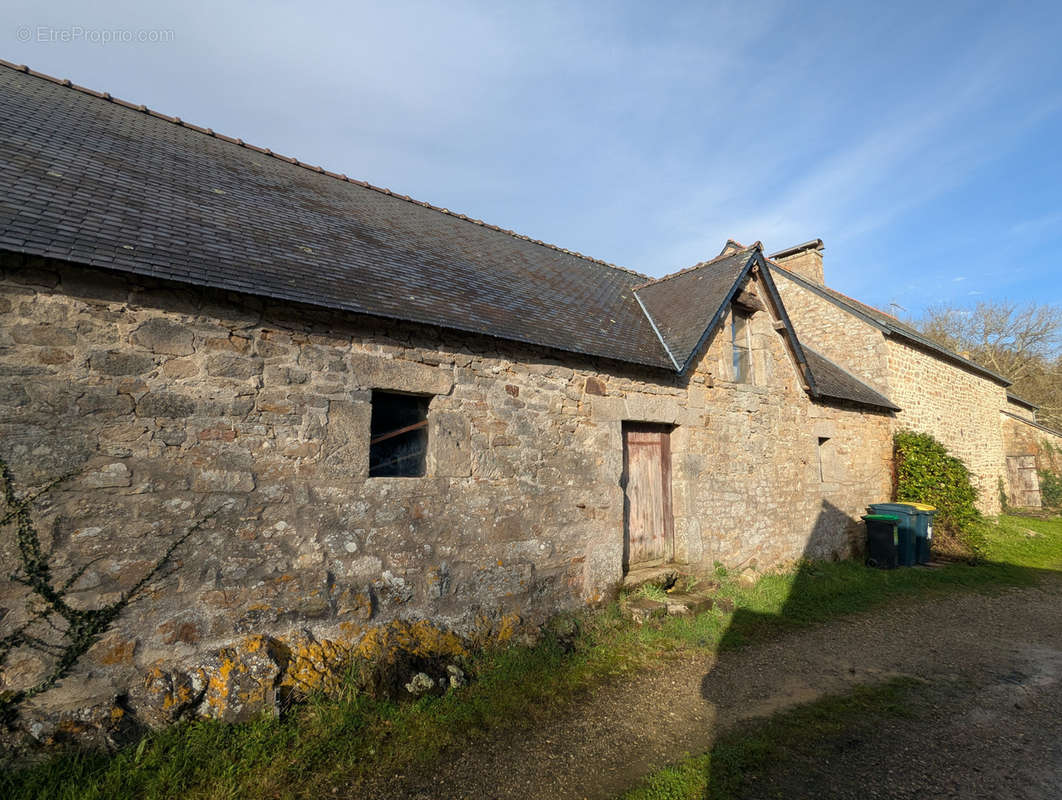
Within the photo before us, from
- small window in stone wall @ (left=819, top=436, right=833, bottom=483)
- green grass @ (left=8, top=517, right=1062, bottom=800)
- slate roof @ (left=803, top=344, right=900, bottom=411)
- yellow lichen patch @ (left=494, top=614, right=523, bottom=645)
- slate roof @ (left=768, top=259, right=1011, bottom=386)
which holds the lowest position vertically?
green grass @ (left=8, top=517, right=1062, bottom=800)

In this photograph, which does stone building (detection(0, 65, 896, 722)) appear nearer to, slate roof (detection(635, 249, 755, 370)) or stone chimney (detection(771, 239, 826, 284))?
slate roof (detection(635, 249, 755, 370))

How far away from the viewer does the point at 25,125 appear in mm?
4957

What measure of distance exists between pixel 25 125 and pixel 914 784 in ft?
28.7

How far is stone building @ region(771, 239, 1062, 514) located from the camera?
38.2 feet

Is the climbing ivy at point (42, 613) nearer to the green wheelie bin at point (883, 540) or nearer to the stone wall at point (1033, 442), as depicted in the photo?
the green wheelie bin at point (883, 540)

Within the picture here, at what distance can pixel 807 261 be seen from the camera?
13680 millimetres

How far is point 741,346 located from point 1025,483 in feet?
46.2

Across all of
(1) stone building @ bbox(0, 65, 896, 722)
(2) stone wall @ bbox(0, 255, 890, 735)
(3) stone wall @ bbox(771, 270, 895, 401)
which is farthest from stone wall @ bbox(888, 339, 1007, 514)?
(2) stone wall @ bbox(0, 255, 890, 735)

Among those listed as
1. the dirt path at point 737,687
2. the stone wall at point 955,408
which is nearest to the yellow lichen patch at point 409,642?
the dirt path at point 737,687

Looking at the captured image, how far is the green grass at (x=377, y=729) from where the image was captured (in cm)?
291

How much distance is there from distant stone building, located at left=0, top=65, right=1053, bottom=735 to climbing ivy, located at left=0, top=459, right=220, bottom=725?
78 mm

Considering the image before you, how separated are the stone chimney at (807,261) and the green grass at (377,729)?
9.95 meters

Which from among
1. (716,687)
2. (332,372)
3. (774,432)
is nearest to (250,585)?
(332,372)

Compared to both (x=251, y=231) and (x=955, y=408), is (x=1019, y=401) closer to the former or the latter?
(x=955, y=408)
